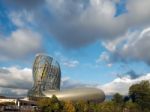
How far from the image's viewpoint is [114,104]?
5325 inches

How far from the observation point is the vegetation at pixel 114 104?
108 m

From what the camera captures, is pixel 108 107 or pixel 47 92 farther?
pixel 47 92

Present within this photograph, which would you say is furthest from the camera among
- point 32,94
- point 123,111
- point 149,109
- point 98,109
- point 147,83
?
point 32,94

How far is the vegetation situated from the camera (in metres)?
108

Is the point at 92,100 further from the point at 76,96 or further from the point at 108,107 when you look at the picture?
the point at 108,107

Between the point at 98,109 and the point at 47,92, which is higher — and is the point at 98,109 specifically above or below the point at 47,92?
below

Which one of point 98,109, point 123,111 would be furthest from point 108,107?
point 123,111

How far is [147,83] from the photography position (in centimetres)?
15525

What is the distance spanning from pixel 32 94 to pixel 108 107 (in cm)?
8335

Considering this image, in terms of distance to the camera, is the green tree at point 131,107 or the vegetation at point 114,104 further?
the green tree at point 131,107

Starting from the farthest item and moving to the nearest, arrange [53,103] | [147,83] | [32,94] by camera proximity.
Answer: [32,94] < [147,83] < [53,103]

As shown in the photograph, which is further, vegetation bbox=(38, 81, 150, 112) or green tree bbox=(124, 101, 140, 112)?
green tree bbox=(124, 101, 140, 112)

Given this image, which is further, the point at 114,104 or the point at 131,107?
the point at 131,107

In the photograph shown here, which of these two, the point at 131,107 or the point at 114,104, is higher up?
the point at 114,104
